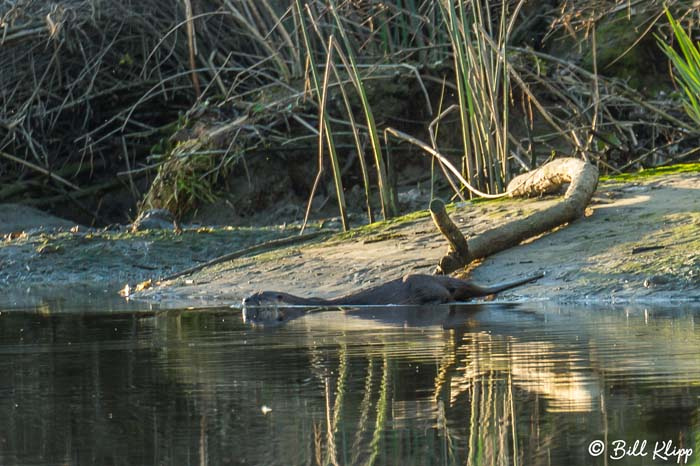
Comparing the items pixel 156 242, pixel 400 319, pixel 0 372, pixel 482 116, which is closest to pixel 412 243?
pixel 482 116

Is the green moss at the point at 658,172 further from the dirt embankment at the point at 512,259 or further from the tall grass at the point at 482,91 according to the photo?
the tall grass at the point at 482,91

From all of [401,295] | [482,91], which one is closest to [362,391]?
[401,295]

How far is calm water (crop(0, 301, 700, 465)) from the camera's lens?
3.22 m

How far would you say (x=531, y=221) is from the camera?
8375 mm

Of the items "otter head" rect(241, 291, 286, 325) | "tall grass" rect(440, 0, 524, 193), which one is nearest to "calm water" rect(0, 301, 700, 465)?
"otter head" rect(241, 291, 286, 325)

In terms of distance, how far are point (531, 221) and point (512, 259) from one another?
33 centimetres

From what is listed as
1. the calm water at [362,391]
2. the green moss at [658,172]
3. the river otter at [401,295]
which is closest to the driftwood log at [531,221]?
the river otter at [401,295]

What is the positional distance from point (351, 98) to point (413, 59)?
0.77 m

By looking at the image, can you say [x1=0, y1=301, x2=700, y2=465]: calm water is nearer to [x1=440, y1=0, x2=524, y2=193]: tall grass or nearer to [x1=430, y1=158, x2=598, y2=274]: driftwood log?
[x1=430, y1=158, x2=598, y2=274]: driftwood log

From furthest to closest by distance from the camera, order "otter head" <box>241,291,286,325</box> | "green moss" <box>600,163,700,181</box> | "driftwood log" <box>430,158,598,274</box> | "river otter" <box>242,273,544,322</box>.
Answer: "green moss" <box>600,163,700,181</box> → "driftwood log" <box>430,158,598,274</box> → "river otter" <box>242,273,544,322</box> → "otter head" <box>241,291,286,325</box>

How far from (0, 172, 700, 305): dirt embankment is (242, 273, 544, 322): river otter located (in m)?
0.18

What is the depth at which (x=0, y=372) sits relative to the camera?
5066mm

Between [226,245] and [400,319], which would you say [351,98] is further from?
[400,319]

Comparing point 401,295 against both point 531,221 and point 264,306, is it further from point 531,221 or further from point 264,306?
point 531,221
